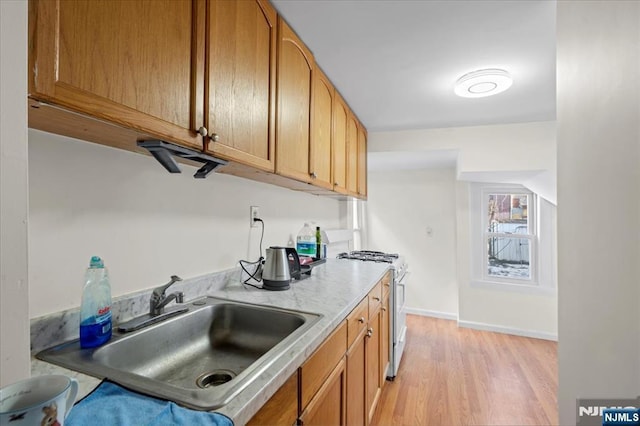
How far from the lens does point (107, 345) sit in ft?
2.57

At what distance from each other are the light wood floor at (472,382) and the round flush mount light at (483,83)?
215 centimetres

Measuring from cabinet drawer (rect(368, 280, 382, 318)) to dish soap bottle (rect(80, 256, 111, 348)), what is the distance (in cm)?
122

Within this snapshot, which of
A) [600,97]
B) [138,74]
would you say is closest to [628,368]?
[600,97]

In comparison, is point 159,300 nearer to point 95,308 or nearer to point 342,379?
point 95,308

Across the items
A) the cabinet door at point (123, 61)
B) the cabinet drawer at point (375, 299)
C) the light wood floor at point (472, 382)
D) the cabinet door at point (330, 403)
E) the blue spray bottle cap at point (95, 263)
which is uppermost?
the cabinet door at point (123, 61)

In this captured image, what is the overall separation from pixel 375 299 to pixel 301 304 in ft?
2.58

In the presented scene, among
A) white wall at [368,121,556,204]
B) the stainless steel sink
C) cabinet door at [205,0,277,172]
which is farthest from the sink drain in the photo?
white wall at [368,121,556,204]

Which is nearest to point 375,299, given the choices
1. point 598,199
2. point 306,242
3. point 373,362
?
point 373,362

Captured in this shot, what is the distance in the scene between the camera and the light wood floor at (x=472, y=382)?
6.31 ft

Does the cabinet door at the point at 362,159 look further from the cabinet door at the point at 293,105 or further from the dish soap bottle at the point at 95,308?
the dish soap bottle at the point at 95,308

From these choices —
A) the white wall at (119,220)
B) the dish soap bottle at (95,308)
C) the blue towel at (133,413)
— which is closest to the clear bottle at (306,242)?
the white wall at (119,220)

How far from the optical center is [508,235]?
136 inches

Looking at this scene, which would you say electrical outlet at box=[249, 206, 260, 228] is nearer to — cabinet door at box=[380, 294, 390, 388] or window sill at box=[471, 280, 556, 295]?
cabinet door at box=[380, 294, 390, 388]

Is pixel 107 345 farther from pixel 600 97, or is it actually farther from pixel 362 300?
pixel 600 97
